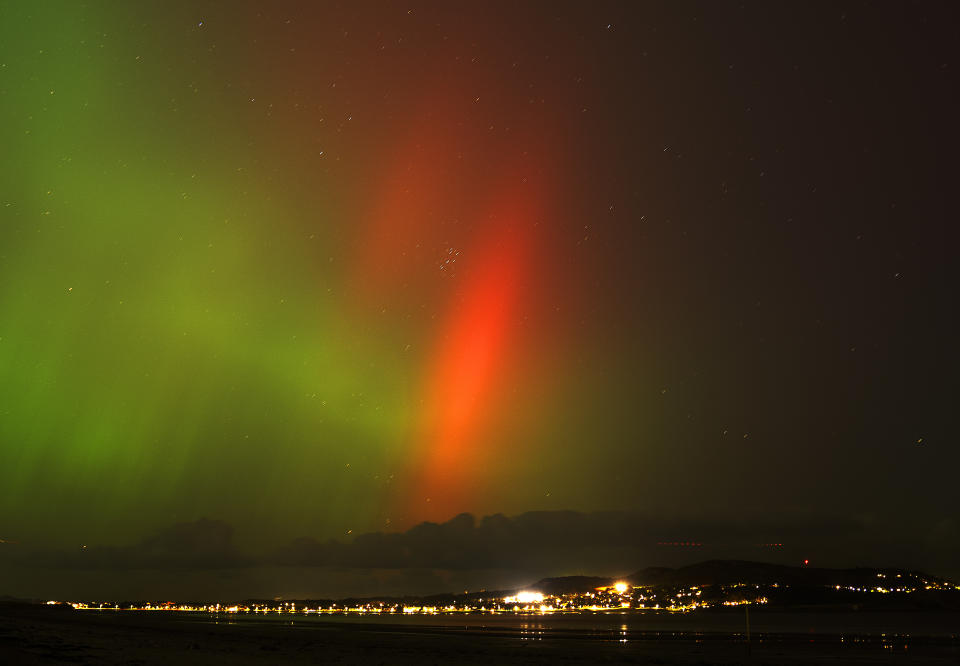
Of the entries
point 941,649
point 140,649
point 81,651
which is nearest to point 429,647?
point 140,649

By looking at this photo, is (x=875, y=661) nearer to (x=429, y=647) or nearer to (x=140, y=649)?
(x=429, y=647)

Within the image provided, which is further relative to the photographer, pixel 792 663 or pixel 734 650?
pixel 734 650

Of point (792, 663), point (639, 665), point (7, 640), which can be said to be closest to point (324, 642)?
point (7, 640)

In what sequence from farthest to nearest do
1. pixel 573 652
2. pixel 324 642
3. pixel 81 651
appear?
pixel 324 642, pixel 573 652, pixel 81 651

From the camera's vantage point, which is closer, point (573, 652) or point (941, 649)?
point (573, 652)

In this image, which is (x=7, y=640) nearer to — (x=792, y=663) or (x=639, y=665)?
(x=639, y=665)

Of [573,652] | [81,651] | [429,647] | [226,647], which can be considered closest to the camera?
[81,651]

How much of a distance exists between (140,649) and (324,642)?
84.6 ft

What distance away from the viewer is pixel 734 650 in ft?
233

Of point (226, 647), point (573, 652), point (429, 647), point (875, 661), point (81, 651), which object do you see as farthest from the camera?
point (429, 647)

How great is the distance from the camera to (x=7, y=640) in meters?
59.7

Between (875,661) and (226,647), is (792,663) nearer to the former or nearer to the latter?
(875,661)

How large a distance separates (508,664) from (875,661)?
27.5 metres

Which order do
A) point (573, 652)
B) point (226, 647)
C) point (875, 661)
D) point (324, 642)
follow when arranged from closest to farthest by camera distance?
point (875, 661) < point (573, 652) < point (226, 647) < point (324, 642)
